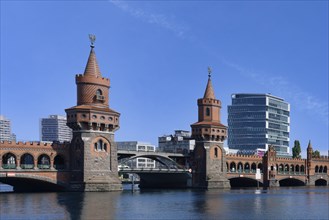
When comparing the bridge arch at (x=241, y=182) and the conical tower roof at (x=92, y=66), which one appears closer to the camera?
the conical tower roof at (x=92, y=66)

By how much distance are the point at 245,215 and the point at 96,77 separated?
52100 millimetres

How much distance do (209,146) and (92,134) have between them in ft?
112

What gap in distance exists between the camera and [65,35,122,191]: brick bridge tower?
3637 inches

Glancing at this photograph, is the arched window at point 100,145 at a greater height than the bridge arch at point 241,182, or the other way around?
the arched window at point 100,145

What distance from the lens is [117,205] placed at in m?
63.5

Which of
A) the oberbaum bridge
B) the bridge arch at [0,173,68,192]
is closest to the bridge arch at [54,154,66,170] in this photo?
the oberbaum bridge

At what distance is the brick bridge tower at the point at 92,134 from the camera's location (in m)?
92.4

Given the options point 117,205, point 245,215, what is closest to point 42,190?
point 117,205

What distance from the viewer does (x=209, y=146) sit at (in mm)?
117562

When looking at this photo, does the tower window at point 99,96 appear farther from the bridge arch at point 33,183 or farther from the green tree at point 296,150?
the green tree at point 296,150

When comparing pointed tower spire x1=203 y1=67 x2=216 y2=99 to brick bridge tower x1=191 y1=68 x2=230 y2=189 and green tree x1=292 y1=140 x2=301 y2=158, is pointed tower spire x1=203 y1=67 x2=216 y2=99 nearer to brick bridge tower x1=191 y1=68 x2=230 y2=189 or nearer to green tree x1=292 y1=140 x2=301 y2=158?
brick bridge tower x1=191 y1=68 x2=230 y2=189

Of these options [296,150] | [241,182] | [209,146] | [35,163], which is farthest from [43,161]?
[296,150]

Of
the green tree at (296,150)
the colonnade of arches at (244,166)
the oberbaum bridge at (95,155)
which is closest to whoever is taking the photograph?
the oberbaum bridge at (95,155)

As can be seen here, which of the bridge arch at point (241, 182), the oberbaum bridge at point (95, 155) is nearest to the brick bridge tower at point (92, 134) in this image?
the oberbaum bridge at point (95, 155)
